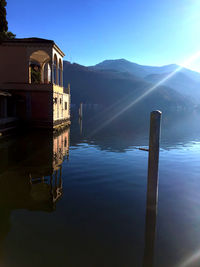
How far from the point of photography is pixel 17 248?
5.18 m

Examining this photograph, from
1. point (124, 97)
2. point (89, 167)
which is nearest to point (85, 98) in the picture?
point (124, 97)

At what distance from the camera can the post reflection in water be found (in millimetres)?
7203

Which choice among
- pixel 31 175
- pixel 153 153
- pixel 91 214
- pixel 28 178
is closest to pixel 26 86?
pixel 31 175

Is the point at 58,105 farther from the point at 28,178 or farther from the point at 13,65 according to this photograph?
the point at 28,178

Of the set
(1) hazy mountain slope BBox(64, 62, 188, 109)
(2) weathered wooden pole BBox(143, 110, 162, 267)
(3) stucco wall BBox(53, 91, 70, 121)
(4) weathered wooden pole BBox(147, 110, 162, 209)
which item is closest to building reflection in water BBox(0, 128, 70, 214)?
(2) weathered wooden pole BBox(143, 110, 162, 267)

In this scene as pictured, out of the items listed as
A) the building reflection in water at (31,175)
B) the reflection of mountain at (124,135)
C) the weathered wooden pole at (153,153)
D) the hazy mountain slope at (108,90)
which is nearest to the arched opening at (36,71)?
the reflection of mountain at (124,135)

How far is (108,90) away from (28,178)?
456 feet

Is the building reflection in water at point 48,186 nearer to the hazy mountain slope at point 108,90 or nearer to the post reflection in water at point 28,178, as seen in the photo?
the post reflection in water at point 28,178

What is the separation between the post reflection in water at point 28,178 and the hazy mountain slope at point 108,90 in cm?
12249

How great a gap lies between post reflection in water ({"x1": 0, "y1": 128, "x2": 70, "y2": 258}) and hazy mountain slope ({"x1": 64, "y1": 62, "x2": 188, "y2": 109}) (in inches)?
4822

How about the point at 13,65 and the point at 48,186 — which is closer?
the point at 48,186

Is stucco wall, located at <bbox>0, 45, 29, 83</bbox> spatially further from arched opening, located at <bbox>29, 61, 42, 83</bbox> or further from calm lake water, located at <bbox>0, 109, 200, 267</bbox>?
calm lake water, located at <bbox>0, 109, 200, 267</bbox>

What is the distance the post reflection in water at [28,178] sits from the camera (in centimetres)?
720

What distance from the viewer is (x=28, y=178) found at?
9.91 metres
